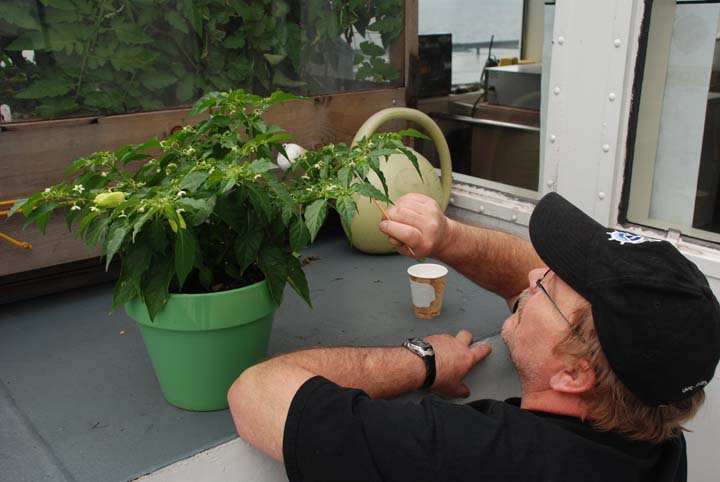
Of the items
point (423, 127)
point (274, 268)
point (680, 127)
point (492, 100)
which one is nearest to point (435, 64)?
point (492, 100)

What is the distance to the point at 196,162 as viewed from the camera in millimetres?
995

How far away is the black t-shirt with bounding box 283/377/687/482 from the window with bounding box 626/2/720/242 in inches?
29.1

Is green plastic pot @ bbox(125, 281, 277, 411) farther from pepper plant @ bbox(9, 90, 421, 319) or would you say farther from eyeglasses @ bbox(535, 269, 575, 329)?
eyeglasses @ bbox(535, 269, 575, 329)

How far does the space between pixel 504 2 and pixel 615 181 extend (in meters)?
1.27

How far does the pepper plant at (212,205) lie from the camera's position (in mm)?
910

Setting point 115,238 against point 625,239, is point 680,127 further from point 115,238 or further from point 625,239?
point 115,238

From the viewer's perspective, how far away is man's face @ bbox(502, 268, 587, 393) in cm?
96

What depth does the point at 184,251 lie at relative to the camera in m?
0.91

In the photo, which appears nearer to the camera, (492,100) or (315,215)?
(315,215)

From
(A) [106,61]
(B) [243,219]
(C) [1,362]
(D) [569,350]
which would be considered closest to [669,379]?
(D) [569,350]

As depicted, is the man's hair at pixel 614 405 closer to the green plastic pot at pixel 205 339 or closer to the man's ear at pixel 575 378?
the man's ear at pixel 575 378

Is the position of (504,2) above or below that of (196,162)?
above

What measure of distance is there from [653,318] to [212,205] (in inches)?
23.5

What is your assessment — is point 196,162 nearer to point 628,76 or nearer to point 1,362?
point 1,362
